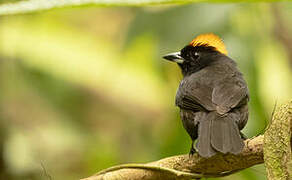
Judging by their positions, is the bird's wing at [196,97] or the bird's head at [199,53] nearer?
the bird's wing at [196,97]

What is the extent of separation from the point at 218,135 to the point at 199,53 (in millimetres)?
1575

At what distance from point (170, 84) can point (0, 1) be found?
1507 mm

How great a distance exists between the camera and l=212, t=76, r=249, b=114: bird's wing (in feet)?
9.70

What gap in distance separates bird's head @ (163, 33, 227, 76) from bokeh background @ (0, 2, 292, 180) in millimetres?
180

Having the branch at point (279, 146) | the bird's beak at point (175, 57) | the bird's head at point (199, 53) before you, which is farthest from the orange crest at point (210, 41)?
the branch at point (279, 146)

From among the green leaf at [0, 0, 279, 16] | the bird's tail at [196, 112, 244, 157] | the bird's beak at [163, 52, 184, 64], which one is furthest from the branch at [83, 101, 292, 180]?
the bird's beak at [163, 52, 184, 64]

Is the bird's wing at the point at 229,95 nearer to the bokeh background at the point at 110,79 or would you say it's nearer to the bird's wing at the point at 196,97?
the bird's wing at the point at 196,97

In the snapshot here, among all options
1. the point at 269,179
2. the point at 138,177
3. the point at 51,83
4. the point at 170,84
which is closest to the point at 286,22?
the point at 170,84

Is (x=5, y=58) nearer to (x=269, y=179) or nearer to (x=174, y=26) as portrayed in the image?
(x=174, y=26)

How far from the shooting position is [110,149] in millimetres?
4641

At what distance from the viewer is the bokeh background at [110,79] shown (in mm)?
3500

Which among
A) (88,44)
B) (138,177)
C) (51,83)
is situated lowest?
(138,177)

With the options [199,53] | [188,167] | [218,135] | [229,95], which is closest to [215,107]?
[229,95]

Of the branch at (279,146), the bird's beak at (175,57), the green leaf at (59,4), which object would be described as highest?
the green leaf at (59,4)
